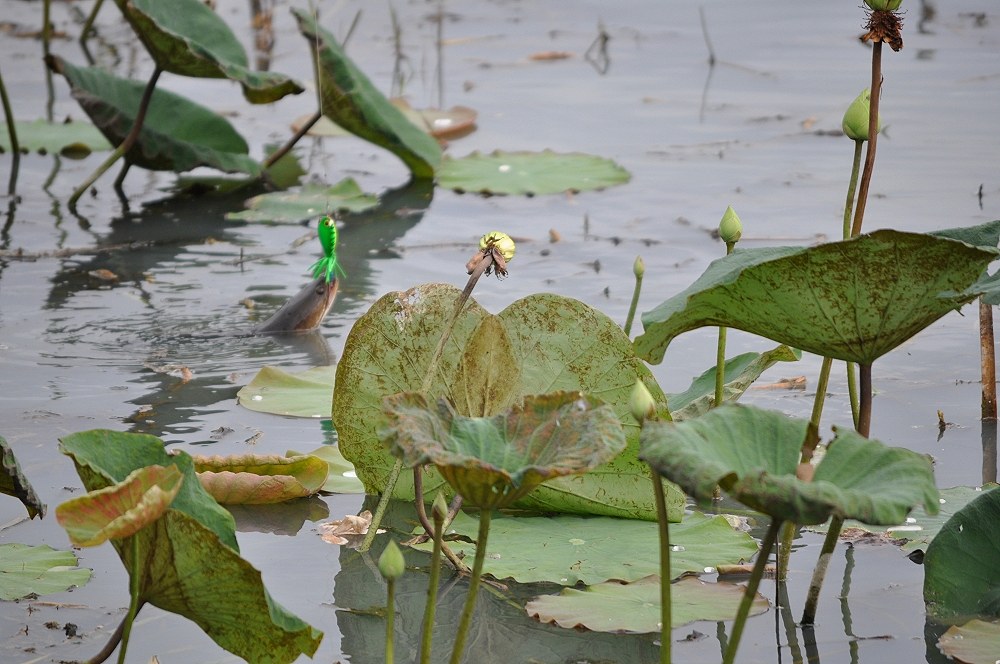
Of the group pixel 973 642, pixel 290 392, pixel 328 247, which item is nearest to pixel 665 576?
pixel 973 642

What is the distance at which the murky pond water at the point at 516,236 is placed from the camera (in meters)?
1.89

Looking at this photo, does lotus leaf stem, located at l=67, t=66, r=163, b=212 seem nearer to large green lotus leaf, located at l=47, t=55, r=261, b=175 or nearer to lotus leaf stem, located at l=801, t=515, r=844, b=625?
large green lotus leaf, located at l=47, t=55, r=261, b=175

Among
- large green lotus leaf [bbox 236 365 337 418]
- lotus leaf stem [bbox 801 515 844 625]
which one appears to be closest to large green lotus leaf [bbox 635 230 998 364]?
lotus leaf stem [bbox 801 515 844 625]

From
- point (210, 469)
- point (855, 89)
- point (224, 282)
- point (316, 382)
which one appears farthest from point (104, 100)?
point (855, 89)

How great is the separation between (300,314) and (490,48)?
4.26 meters

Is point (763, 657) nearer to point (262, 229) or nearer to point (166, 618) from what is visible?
point (166, 618)

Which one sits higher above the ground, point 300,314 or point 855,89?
point 855,89

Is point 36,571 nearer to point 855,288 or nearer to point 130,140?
point 855,288

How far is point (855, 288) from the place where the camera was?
1621 millimetres

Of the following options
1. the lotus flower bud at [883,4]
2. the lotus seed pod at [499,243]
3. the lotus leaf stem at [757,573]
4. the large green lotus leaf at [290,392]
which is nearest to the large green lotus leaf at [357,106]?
the large green lotus leaf at [290,392]

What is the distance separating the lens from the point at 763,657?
1.72 metres

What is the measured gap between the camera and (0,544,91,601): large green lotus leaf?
6.11 feet

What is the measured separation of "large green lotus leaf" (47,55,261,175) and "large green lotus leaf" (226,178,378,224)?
0.14m

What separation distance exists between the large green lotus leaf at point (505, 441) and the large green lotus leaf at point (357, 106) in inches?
116
